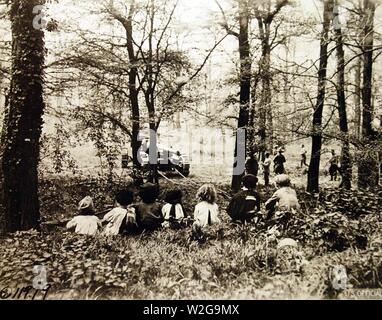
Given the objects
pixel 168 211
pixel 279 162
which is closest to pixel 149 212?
pixel 168 211

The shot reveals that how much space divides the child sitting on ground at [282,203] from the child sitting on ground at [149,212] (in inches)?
70.3

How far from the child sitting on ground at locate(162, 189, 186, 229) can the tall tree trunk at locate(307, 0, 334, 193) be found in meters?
2.31

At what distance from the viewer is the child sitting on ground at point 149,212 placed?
5.54m

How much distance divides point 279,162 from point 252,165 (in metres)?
0.62

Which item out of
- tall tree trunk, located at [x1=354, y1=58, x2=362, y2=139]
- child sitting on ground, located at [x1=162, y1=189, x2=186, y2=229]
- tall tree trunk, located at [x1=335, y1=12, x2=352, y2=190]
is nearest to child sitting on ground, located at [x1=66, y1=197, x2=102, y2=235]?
child sitting on ground, located at [x1=162, y1=189, x2=186, y2=229]

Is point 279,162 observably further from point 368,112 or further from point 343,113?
point 368,112

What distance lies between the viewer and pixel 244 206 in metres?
5.73

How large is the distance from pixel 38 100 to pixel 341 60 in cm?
511

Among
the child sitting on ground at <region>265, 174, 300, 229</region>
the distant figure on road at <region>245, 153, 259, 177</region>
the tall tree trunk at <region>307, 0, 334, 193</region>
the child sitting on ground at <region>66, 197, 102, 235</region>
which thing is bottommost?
the child sitting on ground at <region>66, 197, 102, 235</region>

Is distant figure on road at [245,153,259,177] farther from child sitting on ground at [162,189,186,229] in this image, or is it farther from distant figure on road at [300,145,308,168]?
child sitting on ground at [162,189,186,229]

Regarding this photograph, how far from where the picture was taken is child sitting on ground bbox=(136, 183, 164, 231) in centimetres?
554

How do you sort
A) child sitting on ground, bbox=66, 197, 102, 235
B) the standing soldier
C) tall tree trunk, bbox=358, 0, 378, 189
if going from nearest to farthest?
child sitting on ground, bbox=66, 197, 102, 235, tall tree trunk, bbox=358, 0, 378, 189, the standing soldier

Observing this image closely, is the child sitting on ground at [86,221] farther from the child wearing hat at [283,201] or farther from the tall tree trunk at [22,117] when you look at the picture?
the child wearing hat at [283,201]
